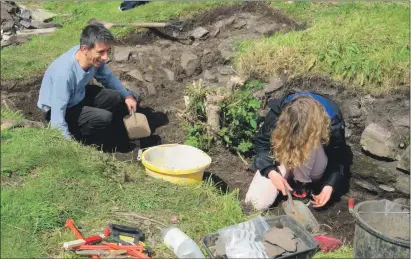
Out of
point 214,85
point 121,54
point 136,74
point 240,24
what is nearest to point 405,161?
point 214,85

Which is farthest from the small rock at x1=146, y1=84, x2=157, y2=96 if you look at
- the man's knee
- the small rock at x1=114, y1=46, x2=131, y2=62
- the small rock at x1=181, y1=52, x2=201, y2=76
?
the man's knee

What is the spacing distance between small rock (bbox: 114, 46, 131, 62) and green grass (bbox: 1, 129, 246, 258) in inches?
110

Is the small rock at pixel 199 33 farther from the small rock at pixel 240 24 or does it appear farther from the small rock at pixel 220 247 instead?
the small rock at pixel 220 247

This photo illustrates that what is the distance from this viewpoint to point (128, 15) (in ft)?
32.1

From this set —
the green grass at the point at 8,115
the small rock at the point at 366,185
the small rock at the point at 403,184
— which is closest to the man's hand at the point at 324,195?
the small rock at the point at 366,185

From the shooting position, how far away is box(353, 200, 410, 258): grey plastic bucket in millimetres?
4016

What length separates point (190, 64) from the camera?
26.2ft

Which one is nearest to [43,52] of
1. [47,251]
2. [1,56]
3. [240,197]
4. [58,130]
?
[1,56]

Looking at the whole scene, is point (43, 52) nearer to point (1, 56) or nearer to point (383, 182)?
point (1, 56)

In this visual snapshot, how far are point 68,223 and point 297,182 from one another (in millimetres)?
2379

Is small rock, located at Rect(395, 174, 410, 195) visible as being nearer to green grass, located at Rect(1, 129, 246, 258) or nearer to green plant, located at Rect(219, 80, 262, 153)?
green plant, located at Rect(219, 80, 262, 153)

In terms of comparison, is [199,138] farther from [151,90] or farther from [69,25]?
[69,25]

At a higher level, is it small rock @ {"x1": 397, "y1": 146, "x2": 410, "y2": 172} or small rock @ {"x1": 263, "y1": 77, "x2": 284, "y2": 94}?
Result: small rock @ {"x1": 263, "y1": 77, "x2": 284, "y2": 94}

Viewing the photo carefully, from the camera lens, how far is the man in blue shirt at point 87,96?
563 cm
